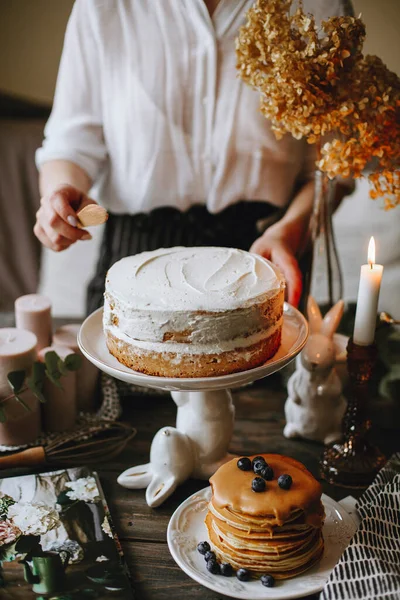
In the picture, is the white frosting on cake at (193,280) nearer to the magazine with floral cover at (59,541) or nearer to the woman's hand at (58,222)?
the woman's hand at (58,222)

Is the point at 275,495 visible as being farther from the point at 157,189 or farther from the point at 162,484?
the point at 157,189

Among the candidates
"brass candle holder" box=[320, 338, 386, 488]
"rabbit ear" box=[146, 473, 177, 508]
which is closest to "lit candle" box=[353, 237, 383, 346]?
"brass candle holder" box=[320, 338, 386, 488]

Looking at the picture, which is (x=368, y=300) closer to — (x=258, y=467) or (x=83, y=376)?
(x=258, y=467)

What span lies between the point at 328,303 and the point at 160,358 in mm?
476

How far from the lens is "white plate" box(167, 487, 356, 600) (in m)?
0.80

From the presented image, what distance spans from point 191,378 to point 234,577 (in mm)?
263

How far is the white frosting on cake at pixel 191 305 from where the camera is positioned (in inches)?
34.8

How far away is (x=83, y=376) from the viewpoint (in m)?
1.24

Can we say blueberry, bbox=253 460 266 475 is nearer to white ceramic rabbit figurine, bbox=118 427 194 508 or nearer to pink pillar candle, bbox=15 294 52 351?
white ceramic rabbit figurine, bbox=118 427 194 508

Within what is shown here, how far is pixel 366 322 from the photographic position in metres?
1.02

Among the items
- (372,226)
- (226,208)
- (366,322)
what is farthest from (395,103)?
(372,226)

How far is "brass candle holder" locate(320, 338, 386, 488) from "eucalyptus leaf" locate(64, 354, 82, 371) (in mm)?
461

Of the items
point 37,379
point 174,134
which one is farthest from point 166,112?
point 37,379

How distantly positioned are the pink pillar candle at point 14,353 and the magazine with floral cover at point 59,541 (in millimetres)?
174
